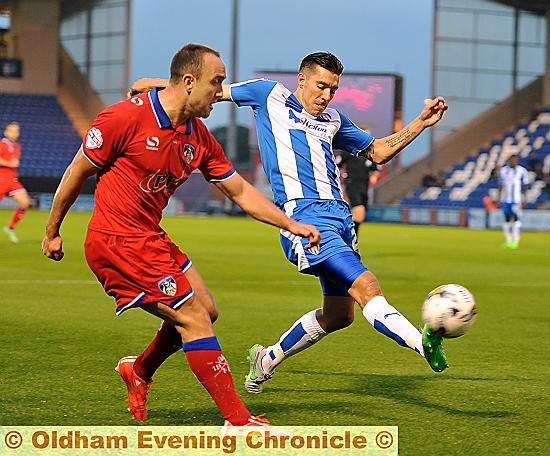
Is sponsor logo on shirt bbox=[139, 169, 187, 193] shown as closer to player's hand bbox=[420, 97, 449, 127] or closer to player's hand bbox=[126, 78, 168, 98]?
player's hand bbox=[126, 78, 168, 98]

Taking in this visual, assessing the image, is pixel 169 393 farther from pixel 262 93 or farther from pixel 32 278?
pixel 32 278

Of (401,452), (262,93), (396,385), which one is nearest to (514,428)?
(401,452)

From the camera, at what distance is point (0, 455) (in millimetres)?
4840

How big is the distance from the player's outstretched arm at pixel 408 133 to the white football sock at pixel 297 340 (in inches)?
41.3

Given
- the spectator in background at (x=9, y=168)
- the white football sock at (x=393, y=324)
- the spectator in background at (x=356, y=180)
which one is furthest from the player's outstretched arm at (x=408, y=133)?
the spectator in background at (x=9, y=168)

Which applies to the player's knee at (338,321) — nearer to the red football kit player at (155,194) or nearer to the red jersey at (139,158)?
the red football kit player at (155,194)

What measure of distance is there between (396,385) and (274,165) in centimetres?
162

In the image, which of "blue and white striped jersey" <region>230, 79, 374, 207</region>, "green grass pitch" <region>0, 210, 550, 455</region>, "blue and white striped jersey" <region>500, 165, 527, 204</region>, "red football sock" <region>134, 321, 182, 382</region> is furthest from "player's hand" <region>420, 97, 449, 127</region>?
"blue and white striped jersey" <region>500, 165, 527, 204</region>

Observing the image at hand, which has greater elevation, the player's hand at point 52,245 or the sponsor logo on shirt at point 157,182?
the sponsor logo on shirt at point 157,182

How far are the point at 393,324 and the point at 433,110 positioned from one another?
1465 mm

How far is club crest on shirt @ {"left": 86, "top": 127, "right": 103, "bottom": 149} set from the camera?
5.18 meters

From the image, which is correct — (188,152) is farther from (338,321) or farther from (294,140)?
(338,321)

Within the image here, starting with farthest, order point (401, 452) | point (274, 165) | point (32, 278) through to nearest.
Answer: point (32, 278), point (274, 165), point (401, 452)

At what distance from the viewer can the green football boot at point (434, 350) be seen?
18.6 feet
